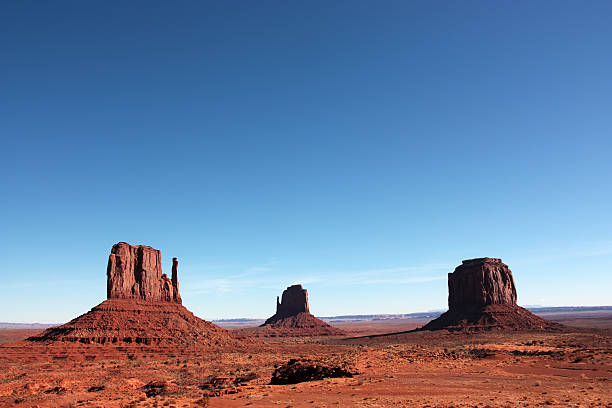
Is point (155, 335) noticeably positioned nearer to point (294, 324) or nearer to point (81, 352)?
point (81, 352)

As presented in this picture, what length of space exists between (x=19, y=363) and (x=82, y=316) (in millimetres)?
14931

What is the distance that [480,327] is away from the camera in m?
102

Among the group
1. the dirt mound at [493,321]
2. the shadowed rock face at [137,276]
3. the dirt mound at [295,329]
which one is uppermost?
the shadowed rock face at [137,276]

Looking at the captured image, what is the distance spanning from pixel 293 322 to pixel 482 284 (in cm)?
7605

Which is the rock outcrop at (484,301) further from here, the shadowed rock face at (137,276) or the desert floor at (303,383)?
the shadowed rock face at (137,276)

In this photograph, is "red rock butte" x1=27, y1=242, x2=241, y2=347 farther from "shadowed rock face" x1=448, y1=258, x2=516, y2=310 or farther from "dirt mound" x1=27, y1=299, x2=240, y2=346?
"shadowed rock face" x1=448, y1=258, x2=516, y2=310

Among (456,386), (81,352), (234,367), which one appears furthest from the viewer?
(81,352)

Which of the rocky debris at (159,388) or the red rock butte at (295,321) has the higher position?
the rocky debris at (159,388)

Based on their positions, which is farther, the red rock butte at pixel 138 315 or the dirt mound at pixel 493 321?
the dirt mound at pixel 493 321

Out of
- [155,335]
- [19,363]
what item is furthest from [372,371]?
[19,363]

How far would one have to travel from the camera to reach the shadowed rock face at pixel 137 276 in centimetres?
7475

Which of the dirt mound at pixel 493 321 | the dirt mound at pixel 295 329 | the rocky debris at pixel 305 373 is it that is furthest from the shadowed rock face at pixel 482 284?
the rocky debris at pixel 305 373

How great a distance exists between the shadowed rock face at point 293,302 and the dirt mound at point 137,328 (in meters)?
92.7

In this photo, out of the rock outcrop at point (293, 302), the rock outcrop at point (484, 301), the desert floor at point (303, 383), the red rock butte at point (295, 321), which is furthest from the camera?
the rock outcrop at point (293, 302)
